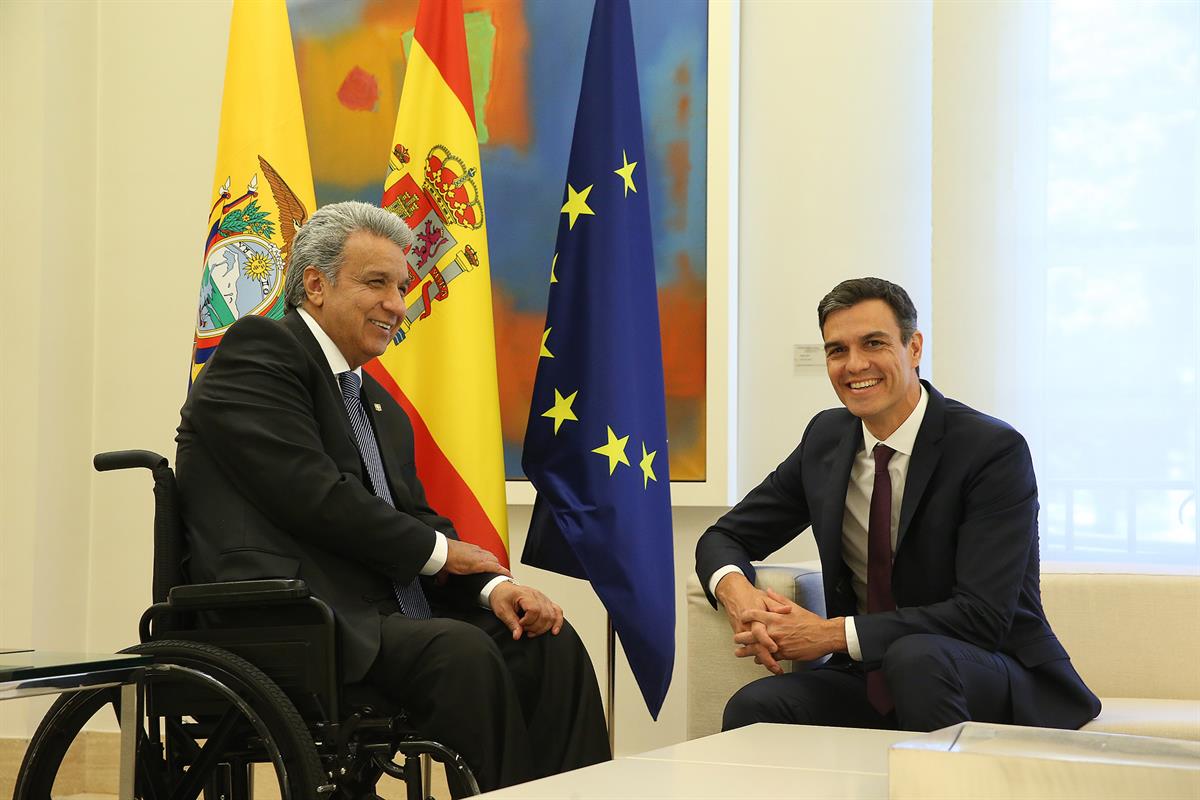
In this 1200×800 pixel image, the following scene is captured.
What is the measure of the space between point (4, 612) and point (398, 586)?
7.77 ft

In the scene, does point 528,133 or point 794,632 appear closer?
point 794,632

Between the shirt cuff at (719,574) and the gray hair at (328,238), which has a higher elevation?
the gray hair at (328,238)

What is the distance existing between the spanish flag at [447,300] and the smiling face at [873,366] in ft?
3.05

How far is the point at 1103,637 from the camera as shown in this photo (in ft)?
10.2

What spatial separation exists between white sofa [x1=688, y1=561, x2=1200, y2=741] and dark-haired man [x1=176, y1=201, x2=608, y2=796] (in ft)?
1.18

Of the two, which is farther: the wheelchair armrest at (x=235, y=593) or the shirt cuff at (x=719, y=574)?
the shirt cuff at (x=719, y=574)

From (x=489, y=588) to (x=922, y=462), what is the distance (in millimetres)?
962

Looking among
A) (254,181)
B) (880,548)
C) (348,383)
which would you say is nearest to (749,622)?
(880,548)

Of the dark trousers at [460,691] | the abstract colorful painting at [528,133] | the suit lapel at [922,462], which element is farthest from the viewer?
the abstract colorful painting at [528,133]

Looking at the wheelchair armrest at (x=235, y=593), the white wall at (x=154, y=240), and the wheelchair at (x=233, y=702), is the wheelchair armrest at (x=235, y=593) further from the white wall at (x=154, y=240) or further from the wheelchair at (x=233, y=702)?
the white wall at (x=154, y=240)

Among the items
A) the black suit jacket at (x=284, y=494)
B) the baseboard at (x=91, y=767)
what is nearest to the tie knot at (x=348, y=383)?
the black suit jacket at (x=284, y=494)

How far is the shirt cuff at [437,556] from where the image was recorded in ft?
8.18

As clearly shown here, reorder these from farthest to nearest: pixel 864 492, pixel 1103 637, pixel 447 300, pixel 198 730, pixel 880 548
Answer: pixel 447 300
pixel 1103 637
pixel 864 492
pixel 880 548
pixel 198 730

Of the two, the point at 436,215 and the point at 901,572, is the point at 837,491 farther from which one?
the point at 436,215
